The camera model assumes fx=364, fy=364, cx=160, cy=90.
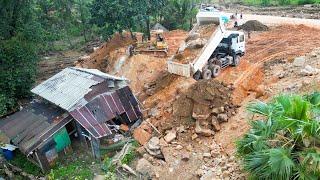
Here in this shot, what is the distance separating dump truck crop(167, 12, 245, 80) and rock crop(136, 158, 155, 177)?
546cm

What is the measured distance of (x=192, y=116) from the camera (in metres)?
15.0

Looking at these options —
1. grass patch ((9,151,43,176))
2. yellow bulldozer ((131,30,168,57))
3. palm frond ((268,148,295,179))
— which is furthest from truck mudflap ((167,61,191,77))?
palm frond ((268,148,295,179))

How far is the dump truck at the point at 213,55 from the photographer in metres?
17.8

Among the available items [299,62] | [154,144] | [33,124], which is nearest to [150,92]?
[154,144]

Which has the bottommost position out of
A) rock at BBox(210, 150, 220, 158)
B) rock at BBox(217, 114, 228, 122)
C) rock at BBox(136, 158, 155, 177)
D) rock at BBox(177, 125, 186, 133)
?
rock at BBox(136, 158, 155, 177)

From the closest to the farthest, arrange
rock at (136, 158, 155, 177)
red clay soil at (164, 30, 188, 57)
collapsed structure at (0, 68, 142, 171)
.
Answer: rock at (136, 158, 155, 177), collapsed structure at (0, 68, 142, 171), red clay soil at (164, 30, 188, 57)

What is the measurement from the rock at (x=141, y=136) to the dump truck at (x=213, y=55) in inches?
Result: 154

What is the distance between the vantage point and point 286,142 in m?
8.66

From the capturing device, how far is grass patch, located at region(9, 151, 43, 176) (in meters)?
15.1

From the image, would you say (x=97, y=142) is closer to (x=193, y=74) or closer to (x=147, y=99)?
(x=147, y=99)

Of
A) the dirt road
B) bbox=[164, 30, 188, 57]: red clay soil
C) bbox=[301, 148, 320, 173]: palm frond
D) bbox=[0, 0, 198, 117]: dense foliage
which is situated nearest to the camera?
bbox=[301, 148, 320, 173]: palm frond

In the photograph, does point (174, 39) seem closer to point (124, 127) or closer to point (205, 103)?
point (124, 127)

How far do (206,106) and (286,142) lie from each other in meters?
6.57

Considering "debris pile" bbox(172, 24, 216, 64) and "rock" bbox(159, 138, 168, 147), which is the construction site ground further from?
"debris pile" bbox(172, 24, 216, 64)
